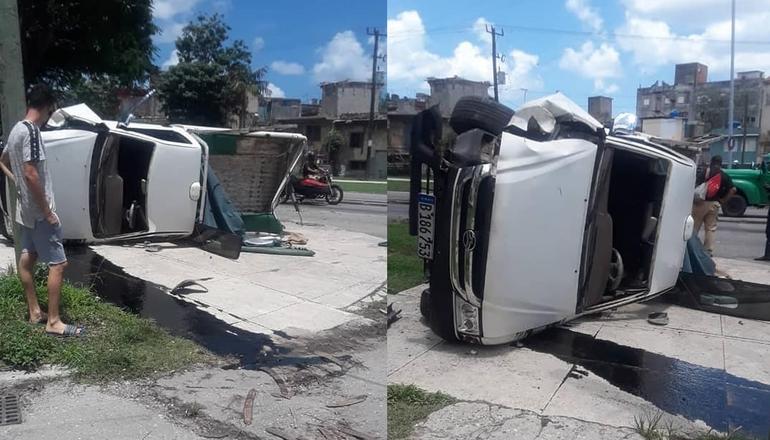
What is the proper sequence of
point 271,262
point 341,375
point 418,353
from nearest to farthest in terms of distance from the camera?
point 341,375 < point 418,353 < point 271,262

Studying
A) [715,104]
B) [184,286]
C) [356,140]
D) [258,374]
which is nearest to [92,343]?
[258,374]

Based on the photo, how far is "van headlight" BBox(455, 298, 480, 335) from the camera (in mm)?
4766

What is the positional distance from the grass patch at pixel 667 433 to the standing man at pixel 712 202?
2.31 meters

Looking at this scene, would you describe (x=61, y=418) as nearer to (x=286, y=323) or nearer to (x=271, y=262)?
(x=286, y=323)

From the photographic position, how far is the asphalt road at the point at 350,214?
13.0 feet

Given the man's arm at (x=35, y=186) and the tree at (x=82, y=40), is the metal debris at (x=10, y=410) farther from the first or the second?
the tree at (x=82, y=40)

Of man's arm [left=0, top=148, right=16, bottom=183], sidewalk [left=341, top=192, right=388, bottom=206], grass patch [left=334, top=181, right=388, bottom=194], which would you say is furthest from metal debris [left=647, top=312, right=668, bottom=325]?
man's arm [left=0, top=148, right=16, bottom=183]

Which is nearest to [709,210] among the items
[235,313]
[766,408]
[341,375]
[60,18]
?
[766,408]

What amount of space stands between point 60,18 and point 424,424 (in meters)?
4.86

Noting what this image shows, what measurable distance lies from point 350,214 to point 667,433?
8.78 ft

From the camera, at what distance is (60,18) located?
627 centimetres

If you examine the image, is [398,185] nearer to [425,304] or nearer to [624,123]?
[425,304]

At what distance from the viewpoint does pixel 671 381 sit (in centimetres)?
439

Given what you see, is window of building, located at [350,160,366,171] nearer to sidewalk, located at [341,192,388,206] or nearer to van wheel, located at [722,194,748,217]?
sidewalk, located at [341,192,388,206]
